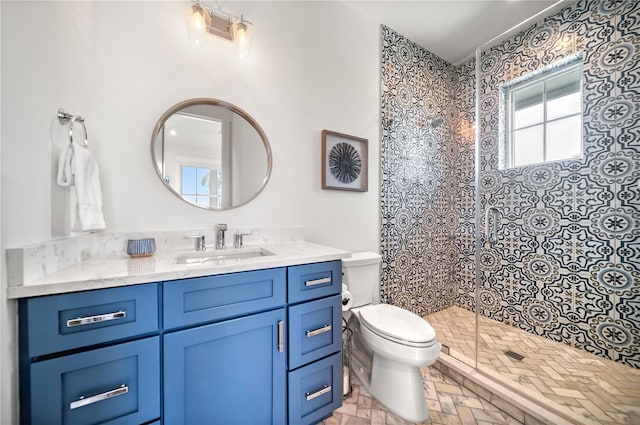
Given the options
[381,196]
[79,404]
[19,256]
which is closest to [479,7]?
[381,196]

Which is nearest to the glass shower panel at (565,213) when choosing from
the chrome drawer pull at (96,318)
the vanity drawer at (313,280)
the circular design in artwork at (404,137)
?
the circular design in artwork at (404,137)

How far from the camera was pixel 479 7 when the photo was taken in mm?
1911

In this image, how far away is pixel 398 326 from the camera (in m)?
1.35

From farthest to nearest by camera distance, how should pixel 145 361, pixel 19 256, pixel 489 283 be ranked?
pixel 489 283 < pixel 145 361 < pixel 19 256

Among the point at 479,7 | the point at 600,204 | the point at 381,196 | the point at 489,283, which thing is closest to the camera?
the point at 600,204

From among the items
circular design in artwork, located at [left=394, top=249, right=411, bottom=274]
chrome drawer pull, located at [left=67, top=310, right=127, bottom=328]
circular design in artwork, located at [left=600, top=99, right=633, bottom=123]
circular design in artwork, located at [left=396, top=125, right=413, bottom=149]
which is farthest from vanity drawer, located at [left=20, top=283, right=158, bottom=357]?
circular design in artwork, located at [left=600, top=99, right=633, bottom=123]

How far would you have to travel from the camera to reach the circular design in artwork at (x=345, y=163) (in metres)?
1.82

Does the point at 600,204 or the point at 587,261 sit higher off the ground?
the point at 600,204

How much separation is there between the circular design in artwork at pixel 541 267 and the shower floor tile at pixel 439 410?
1203 mm

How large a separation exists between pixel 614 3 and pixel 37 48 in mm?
3327

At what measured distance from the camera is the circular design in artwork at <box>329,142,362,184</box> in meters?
1.82

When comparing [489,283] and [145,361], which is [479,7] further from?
[145,361]

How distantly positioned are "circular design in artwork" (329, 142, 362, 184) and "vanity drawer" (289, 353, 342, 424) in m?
1.23

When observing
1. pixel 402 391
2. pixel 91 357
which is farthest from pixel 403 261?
pixel 91 357
